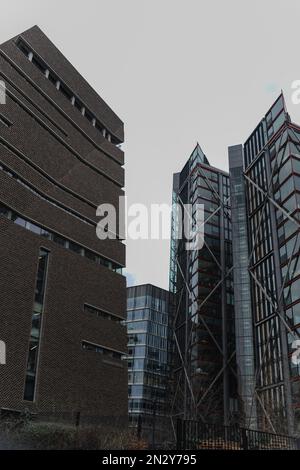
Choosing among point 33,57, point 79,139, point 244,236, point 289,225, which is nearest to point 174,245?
point 244,236

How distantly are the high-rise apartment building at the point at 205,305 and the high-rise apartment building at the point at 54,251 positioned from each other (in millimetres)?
25831

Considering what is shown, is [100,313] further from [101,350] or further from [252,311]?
[252,311]

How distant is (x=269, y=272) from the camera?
59.5m

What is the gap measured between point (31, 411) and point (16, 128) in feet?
68.8

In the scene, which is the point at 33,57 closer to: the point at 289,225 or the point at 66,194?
the point at 66,194

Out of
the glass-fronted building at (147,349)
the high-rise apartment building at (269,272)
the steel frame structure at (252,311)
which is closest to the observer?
the high-rise apartment building at (269,272)

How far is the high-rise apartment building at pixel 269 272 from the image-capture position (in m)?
52.3

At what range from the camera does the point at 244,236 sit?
6944cm

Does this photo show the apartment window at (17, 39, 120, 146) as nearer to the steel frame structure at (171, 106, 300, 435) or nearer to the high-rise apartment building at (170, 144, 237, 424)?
the steel frame structure at (171, 106, 300, 435)

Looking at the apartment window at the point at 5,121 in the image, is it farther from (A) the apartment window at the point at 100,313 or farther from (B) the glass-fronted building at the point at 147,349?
(B) the glass-fronted building at the point at 147,349

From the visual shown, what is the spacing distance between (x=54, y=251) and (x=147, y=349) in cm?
6624

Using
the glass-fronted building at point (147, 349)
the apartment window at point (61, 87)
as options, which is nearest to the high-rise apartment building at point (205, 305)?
the glass-fronted building at point (147, 349)

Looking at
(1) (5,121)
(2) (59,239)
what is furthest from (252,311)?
(1) (5,121)

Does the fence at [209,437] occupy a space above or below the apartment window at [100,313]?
below
